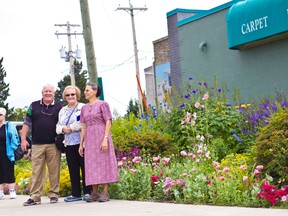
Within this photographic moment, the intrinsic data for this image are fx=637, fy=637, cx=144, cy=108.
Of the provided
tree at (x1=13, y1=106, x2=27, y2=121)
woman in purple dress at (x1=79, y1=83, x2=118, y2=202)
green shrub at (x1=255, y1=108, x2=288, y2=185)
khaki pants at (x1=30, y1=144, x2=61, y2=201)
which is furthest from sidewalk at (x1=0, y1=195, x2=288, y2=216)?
tree at (x1=13, y1=106, x2=27, y2=121)

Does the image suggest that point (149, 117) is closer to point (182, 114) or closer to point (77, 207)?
point (182, 114)

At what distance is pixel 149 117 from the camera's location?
13.6 meters

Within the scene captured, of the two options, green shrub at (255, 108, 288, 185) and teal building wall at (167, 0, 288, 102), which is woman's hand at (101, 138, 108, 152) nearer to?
green shrub at (255, 108, 288, 185)

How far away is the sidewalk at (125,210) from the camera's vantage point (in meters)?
7.05

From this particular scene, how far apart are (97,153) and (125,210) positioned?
5.42 ft

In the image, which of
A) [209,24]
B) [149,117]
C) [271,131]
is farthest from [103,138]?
[209,24]

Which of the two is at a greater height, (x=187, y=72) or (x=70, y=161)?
(x=187, y=72)

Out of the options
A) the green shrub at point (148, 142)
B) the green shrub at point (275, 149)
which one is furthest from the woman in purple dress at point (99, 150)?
the green shrub at point (275, 149)

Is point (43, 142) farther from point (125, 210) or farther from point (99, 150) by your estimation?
point (125, 210)

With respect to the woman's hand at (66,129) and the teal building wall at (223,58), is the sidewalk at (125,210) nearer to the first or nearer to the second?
the woman's hand at (66,129)

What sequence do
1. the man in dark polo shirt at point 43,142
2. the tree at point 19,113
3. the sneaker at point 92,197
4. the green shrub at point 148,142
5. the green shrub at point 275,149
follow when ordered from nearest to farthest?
the green shrub at point 275,149
the sneaker at point 92,197
the man in dark polo shirt at point 43,142
the green shrub at point 148,142
the tree at point 19,113

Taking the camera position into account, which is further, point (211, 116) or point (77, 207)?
point (211, 116)

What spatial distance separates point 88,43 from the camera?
13.2 meters

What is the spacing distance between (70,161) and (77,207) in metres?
1.29
